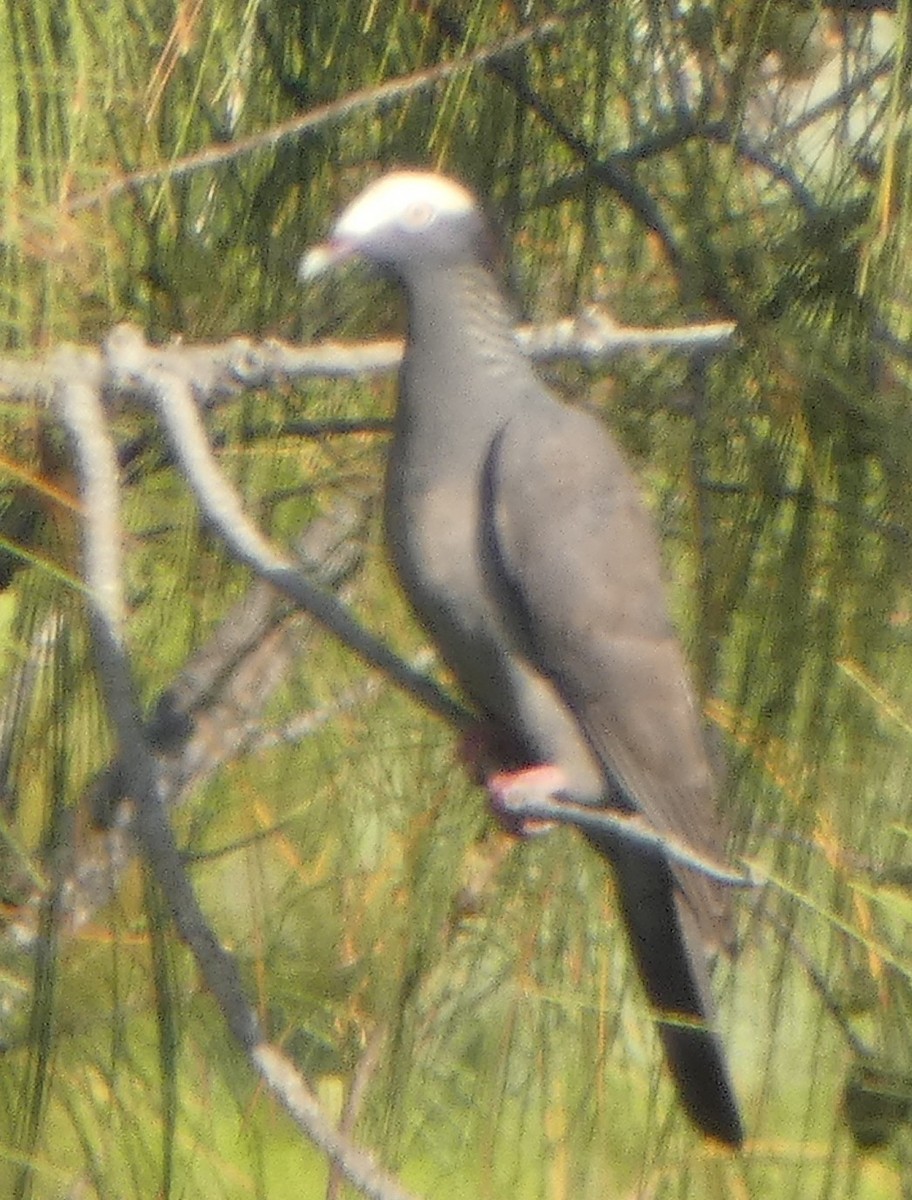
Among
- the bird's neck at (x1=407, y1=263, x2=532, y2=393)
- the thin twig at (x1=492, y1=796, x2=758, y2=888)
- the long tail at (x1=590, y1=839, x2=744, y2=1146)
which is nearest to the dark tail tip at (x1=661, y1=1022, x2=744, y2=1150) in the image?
the long tail at (x1=590, y1=839, x2=744, y2=1146)

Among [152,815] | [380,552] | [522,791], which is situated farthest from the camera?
[380,552]

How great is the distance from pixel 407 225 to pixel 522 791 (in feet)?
1.10

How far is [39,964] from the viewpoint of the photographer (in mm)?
951

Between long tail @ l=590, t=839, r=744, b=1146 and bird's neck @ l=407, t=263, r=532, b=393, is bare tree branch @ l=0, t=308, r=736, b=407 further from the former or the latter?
long tail @ l=590, t=839, r=744, b=1146

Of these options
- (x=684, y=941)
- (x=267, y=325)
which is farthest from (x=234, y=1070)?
(x=267, y=325)

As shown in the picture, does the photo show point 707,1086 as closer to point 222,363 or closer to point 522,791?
point 522,791

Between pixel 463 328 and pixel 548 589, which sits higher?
pixel 463 328

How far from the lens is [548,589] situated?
3.70ft

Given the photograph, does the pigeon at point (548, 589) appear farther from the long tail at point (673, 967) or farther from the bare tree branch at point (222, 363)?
the bare tree branch at point (222, 363)

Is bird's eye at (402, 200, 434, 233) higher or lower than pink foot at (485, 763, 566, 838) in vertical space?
higher

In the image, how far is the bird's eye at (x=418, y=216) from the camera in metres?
1.02

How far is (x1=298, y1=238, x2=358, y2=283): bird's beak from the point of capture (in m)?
0.98

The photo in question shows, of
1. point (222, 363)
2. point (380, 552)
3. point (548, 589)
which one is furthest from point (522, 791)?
point (222, 363)

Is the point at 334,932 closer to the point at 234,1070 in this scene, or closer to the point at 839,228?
the point at 234,1070
